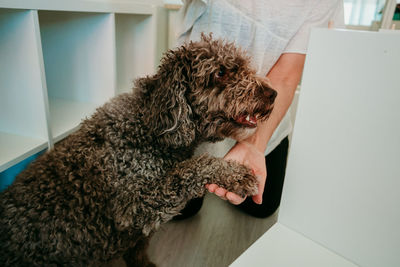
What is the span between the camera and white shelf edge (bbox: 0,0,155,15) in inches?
28.5

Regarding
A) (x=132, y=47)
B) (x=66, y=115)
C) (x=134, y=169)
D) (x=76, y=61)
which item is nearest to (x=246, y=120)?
(x=134, y=169)

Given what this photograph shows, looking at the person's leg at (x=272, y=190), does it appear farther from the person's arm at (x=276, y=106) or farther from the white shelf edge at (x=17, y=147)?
the white shelf edge at (x=17, y=147)

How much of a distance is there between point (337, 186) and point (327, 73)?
0.97ft

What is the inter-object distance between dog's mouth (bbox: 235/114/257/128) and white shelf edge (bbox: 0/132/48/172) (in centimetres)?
64

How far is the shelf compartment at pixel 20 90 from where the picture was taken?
2.61ft

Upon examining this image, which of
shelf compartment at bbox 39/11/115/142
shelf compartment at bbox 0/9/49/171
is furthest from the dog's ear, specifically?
shelf compartment at bbox 39/11/115/142

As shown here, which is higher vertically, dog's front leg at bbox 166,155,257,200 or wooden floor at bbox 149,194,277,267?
dog's front leg at bbox 166,155,257,200

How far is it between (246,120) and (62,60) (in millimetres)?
980

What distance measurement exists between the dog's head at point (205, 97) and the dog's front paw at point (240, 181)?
0.10m

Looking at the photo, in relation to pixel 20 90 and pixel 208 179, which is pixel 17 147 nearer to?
pixel 20 90

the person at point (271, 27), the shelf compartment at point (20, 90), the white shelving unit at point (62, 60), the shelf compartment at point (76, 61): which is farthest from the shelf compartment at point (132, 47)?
the shelf compartment at point (20, 90)

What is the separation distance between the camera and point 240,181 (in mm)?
740

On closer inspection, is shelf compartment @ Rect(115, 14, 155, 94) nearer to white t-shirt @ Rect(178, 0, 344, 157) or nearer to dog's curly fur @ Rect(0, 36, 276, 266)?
white t-shirt @ Rect(178, 0, 344, 157)

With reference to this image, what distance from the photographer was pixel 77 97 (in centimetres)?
138
